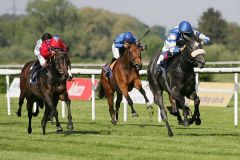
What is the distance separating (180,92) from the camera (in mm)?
11977

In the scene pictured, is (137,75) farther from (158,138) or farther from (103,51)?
(103,51)

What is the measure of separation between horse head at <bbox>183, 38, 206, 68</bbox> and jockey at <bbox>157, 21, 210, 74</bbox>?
0.10m

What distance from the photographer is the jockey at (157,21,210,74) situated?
11.7 meters

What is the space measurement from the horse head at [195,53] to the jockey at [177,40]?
0.10m

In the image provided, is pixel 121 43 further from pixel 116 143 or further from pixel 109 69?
pixel 116 143

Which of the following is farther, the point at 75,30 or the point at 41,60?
the point at 75,30

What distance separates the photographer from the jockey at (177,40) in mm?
11711

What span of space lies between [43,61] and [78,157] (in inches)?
158

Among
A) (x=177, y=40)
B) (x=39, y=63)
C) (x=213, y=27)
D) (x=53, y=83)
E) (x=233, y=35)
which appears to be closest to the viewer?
(x=177, y=40)

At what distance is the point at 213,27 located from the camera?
249 ft

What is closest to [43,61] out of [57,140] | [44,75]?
[44,75]

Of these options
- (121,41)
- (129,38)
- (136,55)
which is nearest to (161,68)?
(136,55)

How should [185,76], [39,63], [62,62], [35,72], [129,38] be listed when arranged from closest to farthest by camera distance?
[185,76] < [62,62] < [35,72] < [39,63] < [129,38]

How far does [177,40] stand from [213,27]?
64.5 metres
